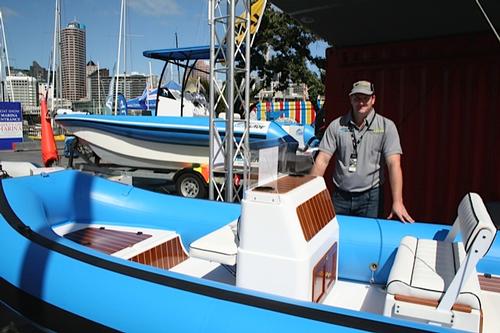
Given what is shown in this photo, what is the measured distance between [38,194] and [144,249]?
0.94 m

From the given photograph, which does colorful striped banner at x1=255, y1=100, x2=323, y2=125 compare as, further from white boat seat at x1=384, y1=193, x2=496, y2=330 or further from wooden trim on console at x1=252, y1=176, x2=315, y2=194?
white boat seat at x1=384, y1=193, x2=496, y2=330

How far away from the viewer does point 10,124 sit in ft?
40.6

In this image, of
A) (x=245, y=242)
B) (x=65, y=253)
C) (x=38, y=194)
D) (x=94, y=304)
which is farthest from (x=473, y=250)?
(x=38, y=194)

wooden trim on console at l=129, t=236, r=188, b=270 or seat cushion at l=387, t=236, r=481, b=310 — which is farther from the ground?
seat cushion at l=387, t=236, r=481, b=310

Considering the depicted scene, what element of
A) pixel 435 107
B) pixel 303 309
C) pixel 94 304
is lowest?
pixel 94 304

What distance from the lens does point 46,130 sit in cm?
666

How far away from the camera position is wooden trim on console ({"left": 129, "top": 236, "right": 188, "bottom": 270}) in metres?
2.77

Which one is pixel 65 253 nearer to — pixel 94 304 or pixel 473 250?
pixel 94 304

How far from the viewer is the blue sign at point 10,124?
1180cm

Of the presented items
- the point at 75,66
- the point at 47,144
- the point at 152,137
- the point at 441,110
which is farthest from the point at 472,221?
the point at 75,66

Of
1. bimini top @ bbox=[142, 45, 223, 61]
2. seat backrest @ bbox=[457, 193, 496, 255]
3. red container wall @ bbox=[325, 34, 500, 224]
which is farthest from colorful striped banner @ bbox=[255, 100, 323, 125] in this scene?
seat backrest @ bbox=[457, 193, 496, 255]

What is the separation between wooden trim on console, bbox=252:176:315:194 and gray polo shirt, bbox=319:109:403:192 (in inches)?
19.3

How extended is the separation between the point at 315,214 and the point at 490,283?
3.21 ft

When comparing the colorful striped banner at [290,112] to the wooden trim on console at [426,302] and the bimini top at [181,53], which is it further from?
the wooden trim on console at [426,302]
